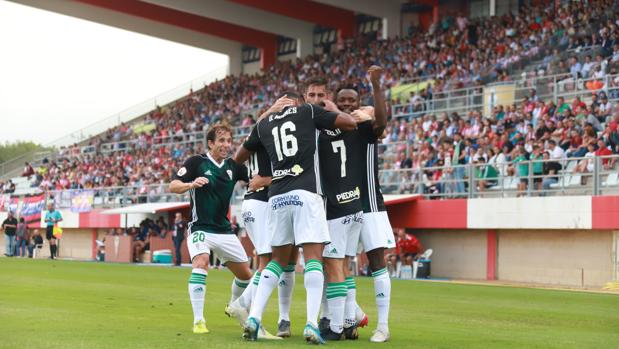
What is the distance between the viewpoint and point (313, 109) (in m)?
9.45

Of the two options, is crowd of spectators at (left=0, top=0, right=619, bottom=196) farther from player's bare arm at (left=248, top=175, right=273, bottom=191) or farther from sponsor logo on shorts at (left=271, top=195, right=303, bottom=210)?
sponsor logo on shorts at (left=271, top=195, right=303, bottom=210)

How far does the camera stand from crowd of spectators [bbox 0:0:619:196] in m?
28.3

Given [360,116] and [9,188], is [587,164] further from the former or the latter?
[9,188]

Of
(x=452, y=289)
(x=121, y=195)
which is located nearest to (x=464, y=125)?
(x=452, y=289)

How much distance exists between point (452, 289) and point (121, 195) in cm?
2707

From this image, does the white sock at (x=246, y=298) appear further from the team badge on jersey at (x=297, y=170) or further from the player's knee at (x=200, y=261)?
the team badge on jersey at (x=297, y=170)

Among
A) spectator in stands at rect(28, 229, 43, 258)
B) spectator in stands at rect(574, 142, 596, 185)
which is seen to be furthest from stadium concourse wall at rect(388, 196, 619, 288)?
spectator in stands at rect(28, 229, 43, 258)

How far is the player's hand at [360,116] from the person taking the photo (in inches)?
382

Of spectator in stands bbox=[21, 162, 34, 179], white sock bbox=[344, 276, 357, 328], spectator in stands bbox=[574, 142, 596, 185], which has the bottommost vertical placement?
white sock bbox=[344, 276, 357, 328]

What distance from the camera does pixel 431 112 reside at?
36.1 m

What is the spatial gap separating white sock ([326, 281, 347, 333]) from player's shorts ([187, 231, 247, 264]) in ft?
5.45

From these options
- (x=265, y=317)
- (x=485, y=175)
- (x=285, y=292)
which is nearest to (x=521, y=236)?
(x=485, y=175)

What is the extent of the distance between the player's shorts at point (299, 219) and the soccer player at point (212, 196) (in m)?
1.43

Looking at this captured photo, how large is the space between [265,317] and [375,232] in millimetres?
2925
